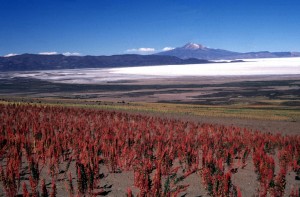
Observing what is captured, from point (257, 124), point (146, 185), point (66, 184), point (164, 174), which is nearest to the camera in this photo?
point (146, 185)

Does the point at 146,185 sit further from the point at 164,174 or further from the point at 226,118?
the point at 226,118

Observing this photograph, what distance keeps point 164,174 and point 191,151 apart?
1186 millimetres

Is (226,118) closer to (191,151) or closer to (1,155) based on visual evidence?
(191,151)

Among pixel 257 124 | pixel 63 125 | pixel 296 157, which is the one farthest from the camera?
pixel 257 124

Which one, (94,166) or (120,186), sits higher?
(94,166)

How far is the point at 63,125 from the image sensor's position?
12.4m

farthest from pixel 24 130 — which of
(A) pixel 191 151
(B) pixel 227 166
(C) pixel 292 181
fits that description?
(C) pixel 292 181

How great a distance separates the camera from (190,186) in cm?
698

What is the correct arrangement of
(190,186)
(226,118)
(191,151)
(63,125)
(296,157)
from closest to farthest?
(190,186) → (191,151) → (296,157) → (63,125) → (226,118)

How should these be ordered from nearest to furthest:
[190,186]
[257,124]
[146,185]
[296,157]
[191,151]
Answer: [146,185] < [190,186] < [191,151] < [296,157] < [257,124]

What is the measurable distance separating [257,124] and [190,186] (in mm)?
14806

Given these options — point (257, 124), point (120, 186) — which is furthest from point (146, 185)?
point (257, 124)

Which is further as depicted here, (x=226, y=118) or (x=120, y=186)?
(x=226, y=118)

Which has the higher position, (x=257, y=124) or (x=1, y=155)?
(x=1, y=155)
